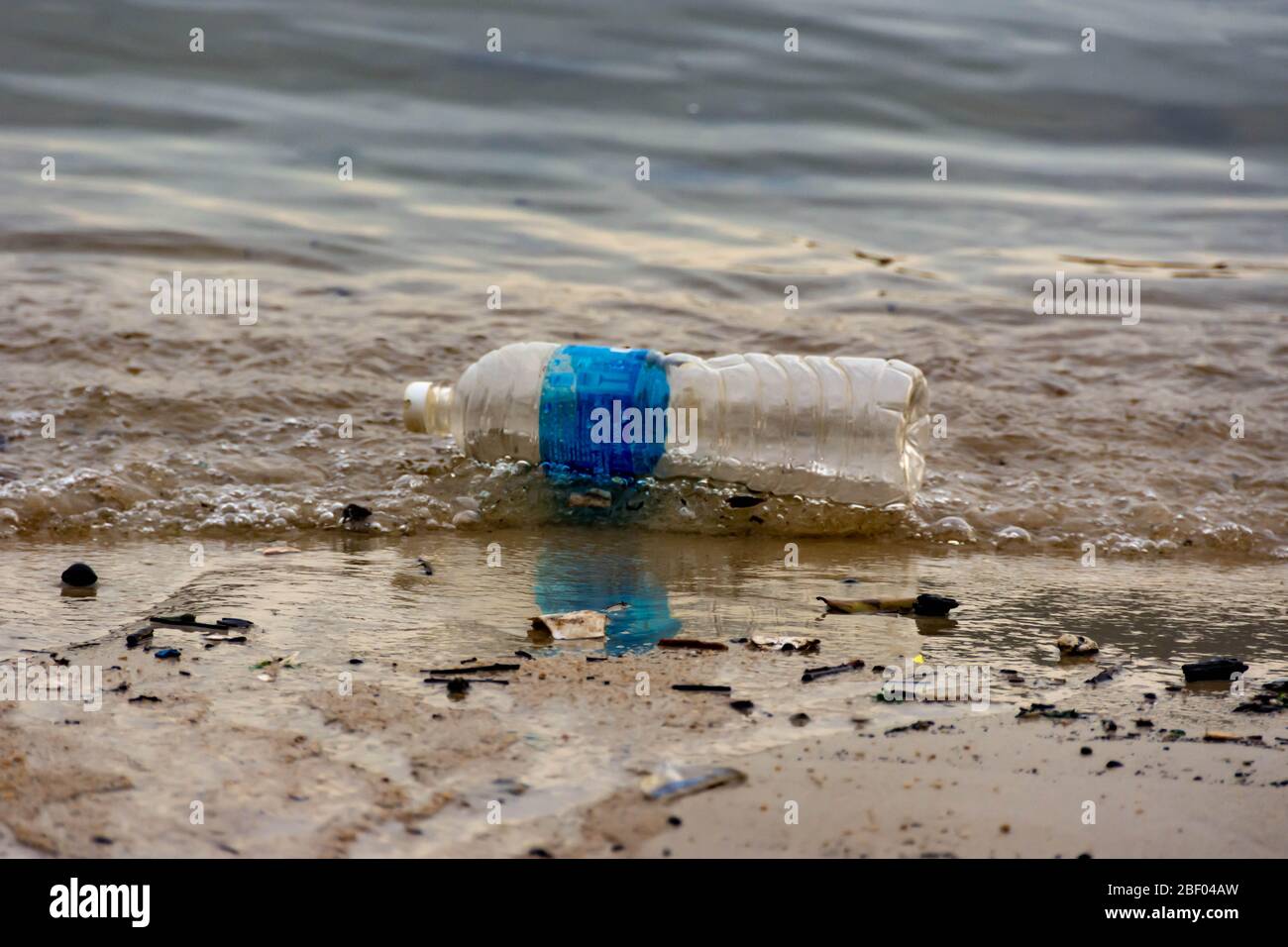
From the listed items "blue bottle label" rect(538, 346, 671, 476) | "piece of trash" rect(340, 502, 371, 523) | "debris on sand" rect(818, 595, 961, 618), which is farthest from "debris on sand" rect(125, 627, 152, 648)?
"blue bottle label" rect(538, 346, 671, 476)

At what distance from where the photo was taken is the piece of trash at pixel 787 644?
7.37ft

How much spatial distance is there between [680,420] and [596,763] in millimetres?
2090

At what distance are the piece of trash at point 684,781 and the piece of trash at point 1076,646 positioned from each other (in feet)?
3.04

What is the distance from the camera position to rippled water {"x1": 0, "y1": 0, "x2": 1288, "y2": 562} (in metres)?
3.61

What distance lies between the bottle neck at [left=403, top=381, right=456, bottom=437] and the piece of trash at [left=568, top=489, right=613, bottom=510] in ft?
1.57

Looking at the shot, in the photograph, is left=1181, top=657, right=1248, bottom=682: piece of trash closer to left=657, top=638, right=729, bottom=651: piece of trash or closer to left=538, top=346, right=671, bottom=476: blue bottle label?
left=657, top=638, right=729, bottom=651: piece of trash

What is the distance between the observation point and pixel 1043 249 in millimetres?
6477

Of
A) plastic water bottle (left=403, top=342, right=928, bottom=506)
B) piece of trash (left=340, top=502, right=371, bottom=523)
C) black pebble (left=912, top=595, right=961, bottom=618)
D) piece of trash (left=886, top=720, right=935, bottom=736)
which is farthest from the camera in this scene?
plastic water bottle (left=403, top=342, right=928, bottom=506)

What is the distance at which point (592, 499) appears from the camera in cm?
350

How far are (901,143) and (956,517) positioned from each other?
496 cm

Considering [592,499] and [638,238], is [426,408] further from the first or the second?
[638,238]

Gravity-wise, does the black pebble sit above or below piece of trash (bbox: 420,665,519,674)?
above
